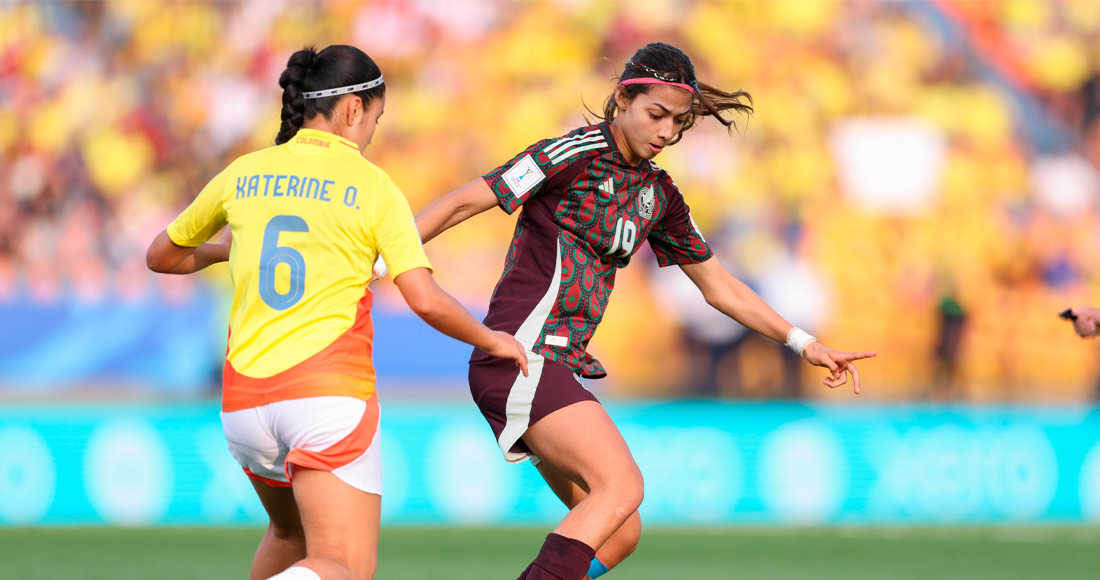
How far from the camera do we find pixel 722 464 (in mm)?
9625

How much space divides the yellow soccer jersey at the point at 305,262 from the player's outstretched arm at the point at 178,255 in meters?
0.40

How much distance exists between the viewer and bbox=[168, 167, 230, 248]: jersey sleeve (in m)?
3.43

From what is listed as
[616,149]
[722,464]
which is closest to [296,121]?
[616,149]

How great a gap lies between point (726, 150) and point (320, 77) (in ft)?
28.2

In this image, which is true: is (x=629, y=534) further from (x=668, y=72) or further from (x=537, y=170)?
(x=668, y=72)

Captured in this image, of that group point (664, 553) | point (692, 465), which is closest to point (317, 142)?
point (664, 553)

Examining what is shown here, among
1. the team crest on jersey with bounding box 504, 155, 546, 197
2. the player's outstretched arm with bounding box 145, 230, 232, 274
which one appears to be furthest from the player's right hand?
the player's outstretched arm with bounding box 145, 230, 232, 274

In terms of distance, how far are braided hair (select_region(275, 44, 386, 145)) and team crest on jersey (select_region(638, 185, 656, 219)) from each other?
114cm

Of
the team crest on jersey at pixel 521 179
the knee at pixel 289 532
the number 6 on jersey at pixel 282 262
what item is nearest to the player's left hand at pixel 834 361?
the team crest on jersey at pixel 521 179

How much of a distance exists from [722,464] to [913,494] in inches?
56.4

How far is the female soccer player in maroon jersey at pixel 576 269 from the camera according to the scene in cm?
391

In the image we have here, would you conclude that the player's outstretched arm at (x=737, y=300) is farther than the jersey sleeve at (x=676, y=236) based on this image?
Yes

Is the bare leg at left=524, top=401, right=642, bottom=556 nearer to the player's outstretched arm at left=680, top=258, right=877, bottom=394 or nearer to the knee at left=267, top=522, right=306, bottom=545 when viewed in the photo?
the knee at left=267, top=522, right=306, bottom=545

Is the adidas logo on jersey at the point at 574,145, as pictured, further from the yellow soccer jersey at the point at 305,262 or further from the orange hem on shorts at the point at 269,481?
the orange hem on shorts at the point at 269,481
